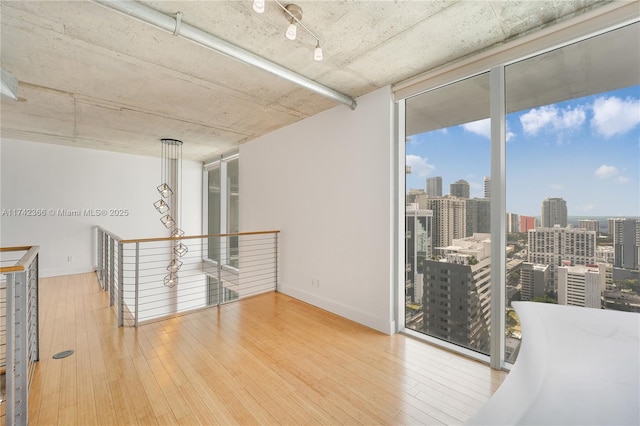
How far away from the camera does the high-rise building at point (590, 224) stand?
77.2 inches

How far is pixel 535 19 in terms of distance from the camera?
1.97 m

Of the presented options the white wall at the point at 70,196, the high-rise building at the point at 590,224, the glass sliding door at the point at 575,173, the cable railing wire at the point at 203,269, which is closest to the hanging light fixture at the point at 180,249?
the cable railing wire at the point at 203,269

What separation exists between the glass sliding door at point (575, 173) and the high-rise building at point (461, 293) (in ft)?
0.63

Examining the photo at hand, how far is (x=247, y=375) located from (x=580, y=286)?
2.60 metres

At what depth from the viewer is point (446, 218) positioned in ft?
9.10

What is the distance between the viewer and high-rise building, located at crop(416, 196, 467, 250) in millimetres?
2655

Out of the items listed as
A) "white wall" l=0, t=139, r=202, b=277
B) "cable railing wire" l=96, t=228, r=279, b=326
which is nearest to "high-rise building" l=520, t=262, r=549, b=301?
"cable railing wire" l=96, t=228, r=279, b=326

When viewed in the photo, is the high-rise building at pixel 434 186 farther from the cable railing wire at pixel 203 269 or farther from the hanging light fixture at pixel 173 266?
the hanging light fixture at pixel 173 266

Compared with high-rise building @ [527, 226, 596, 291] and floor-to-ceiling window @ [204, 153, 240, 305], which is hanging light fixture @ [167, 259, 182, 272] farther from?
high-rise building @ [527, 226, 596, 291]

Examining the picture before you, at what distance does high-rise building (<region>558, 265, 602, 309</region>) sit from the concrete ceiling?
179cm

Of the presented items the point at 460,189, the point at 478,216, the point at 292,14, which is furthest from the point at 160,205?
the point at 478,216

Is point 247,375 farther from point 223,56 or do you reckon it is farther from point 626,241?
point 626,241

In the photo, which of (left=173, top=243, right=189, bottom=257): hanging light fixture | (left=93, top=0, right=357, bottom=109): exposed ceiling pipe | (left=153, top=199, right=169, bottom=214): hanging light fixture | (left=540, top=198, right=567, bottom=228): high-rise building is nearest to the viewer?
(left=93, top=0, right=357, bottom=109): exposed ceiling pipe

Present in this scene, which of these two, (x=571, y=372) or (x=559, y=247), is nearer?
(x=571, y=372)
